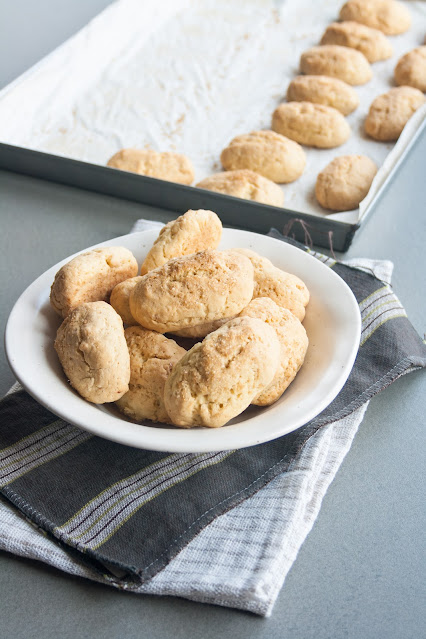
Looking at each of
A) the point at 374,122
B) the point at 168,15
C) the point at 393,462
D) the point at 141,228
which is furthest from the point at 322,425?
the point at 168,15

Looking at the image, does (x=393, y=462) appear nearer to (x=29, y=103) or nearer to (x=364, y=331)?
(x=364, y=331)

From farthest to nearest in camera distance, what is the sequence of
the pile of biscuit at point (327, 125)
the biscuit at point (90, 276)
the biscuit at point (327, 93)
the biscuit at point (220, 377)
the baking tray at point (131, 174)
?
the biscuit at point (327, 93)
the pile of biscuit at point (327, 125)
the baking tray at point (131, 174)
the biscuit at point (90, 276)
the biscuit at point (220, 377)

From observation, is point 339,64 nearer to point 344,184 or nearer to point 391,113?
point 391,113

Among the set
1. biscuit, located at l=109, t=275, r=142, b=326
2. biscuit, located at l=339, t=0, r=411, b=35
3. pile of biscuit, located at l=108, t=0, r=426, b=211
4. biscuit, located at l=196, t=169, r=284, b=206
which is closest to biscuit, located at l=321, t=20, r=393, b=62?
pile of biscuit, located at l=108, t=0, r=426, b=211

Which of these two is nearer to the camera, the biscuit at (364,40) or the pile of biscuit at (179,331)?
the pile of biscuit at (179,331)

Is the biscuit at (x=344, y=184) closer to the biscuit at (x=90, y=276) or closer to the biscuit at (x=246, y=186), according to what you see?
the biscuit at (x=246, y=186)

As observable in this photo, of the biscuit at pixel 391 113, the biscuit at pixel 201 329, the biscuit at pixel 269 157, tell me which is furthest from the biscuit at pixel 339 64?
the biscuit at pixel 201 329
